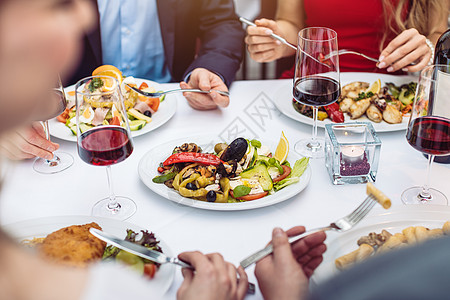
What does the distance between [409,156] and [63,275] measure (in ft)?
4.41

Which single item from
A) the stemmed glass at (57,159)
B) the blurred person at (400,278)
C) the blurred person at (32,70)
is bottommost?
the stemmed glass at (57,159)

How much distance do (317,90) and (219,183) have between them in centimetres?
48

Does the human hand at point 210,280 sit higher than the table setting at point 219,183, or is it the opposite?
the human hand at point 210,280

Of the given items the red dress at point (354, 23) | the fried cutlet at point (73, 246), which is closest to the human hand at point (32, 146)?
the fried cutlet at point (73, 246)

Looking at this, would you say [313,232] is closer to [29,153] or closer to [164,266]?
[164,266]

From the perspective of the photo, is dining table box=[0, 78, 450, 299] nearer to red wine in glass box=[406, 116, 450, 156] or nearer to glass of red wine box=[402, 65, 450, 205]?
glass of red wine box=[402, 65, 450, 205]

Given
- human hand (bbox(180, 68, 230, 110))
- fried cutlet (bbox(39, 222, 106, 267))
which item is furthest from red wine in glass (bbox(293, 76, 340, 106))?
fried cutlet (bbox(39, 222, 106, 267))

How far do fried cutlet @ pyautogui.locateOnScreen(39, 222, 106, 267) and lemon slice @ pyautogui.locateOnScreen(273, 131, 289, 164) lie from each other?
2.08ft

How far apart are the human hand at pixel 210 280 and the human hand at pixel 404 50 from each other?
1.27 meters

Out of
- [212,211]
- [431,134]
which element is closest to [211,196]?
[212,211]

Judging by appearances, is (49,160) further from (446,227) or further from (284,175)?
(446,227)

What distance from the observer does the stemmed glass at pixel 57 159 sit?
4.72 feet

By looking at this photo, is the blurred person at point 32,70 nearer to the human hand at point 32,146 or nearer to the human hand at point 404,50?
the human hand at point 32,146

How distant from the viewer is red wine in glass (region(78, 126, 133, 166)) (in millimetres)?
1183
